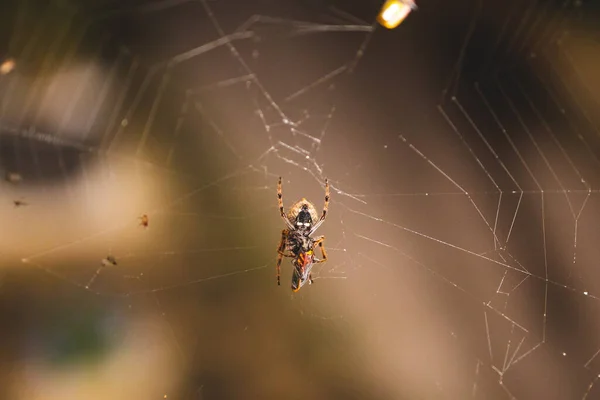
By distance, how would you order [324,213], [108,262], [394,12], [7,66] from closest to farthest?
[7,66], [324,213], [108,262], [394,12]

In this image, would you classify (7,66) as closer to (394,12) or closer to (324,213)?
(324,213)

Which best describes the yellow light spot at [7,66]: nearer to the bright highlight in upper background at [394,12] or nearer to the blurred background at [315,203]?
the blurred background at [315,203]

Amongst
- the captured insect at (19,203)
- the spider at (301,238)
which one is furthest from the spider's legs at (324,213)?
the captured insect at (19,203)

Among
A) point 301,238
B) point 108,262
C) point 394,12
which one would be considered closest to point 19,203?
point 108,262

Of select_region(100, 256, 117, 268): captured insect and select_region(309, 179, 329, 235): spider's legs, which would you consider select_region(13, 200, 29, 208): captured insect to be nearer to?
select_region(100, 256, 117, 268): captured insect

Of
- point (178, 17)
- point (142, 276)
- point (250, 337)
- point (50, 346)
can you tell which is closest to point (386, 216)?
point (250, 337)

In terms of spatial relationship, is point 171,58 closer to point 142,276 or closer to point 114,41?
point 114,41

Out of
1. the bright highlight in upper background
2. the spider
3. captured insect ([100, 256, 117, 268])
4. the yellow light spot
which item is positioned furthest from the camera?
the bright highlight in upper background

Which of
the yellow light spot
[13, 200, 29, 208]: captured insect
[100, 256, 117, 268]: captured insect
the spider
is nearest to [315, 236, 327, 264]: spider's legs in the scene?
the spider
